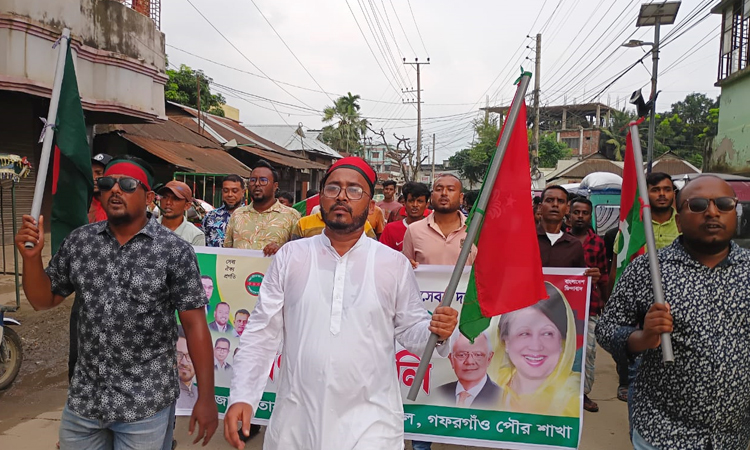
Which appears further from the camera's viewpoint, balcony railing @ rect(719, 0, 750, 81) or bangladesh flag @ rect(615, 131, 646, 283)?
balcony railing @ rect(719, 0, 750, 81)

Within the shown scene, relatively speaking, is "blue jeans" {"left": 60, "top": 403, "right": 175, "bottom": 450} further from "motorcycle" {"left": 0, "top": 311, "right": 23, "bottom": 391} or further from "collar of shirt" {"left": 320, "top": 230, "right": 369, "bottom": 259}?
"motorcycle" {"left": 0, "top": 311, "right": 23, "bottom": 391}

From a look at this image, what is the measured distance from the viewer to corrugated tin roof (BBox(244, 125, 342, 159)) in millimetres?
38019

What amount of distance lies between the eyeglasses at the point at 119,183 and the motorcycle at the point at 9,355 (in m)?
3.65

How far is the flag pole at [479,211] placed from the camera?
7.71 feet

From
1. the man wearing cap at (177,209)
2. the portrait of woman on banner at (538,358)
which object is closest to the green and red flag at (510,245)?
the portrait of woman on banner at (538,358)

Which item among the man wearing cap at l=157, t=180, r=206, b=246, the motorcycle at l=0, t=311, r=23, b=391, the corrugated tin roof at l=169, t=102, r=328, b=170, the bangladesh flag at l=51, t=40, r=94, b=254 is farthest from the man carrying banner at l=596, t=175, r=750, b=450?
the corrugated tin roof at l=169, t=102, r=328, b=170

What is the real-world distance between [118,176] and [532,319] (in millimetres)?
2846

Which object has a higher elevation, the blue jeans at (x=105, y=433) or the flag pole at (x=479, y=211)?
the flag pole at (x=479, y=211)

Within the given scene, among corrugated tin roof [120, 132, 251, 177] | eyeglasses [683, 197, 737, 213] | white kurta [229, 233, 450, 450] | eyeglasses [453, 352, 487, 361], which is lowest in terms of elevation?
eyeglasses [453, 352, 487, 361]

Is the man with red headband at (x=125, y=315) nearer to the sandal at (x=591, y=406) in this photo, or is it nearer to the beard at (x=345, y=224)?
the beard at (x=345, y=224)

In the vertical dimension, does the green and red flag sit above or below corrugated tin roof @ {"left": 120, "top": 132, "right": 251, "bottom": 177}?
below

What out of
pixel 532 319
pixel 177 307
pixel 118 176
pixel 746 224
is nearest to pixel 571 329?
pixel 532 319

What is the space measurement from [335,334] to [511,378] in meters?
2.20

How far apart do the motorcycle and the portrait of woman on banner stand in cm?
446
